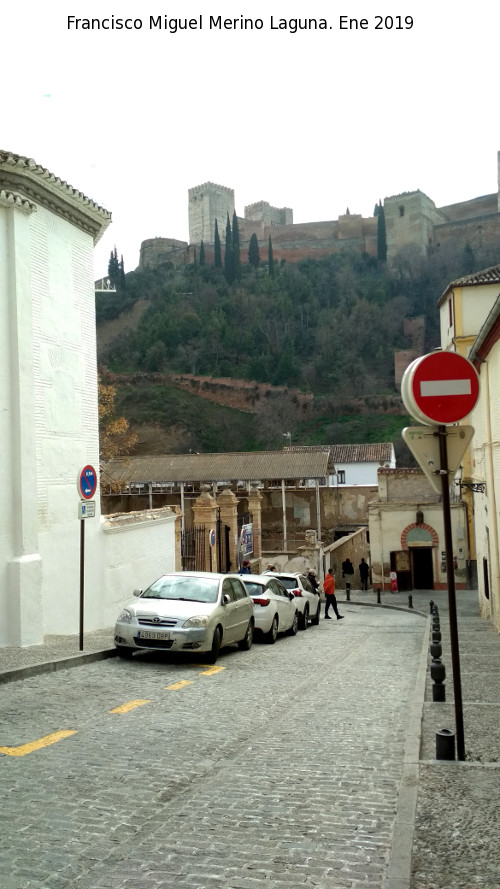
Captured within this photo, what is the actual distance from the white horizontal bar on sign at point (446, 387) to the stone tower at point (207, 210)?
128m

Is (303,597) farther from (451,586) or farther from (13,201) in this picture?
(451,586)

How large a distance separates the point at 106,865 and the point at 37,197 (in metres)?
12.1

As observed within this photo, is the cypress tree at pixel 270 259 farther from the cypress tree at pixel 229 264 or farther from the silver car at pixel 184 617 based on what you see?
the silver car at pixel 184 617

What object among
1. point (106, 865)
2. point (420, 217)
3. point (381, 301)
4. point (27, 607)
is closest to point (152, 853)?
point (106, 865)

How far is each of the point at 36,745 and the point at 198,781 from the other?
58.7 inches

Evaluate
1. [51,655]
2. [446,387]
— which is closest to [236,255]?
[51,655]

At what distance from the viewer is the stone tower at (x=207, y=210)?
132500 mm

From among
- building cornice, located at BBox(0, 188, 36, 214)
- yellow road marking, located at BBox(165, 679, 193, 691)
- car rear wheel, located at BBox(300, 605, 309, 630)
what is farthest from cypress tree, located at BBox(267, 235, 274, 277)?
yellow road marking, located at BBox(165, 679, 193, 691)

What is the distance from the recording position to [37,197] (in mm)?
14305

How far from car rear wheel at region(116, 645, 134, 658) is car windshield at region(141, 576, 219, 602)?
34.2 inches

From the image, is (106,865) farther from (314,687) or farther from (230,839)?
(314,687)

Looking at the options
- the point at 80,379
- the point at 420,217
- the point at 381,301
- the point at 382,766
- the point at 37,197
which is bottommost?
the point at 382,766

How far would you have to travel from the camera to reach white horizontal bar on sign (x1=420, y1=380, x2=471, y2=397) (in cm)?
593

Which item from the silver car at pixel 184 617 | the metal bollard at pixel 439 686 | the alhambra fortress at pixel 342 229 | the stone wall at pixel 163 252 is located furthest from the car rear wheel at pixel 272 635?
the stone wall at pixel 163 252
